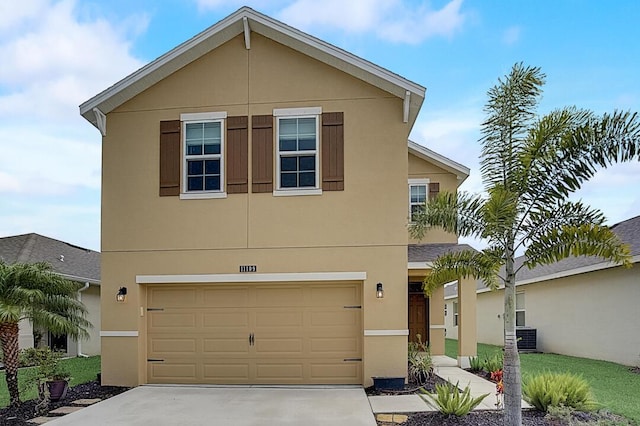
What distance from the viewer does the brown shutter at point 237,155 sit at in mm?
11492

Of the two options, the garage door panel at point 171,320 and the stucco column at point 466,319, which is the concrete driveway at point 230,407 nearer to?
the garage door panel at point 171,320

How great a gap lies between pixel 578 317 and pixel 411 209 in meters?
6.53

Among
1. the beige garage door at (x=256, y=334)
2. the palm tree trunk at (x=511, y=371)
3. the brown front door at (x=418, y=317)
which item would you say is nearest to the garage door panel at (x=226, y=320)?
the beige garage door at (x=256, y=334)

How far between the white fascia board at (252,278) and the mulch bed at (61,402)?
90.6 inches

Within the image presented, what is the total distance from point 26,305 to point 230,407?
3.95 metres

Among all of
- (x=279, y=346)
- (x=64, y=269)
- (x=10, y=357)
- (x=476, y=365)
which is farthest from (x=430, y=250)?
(x=64, y=269)

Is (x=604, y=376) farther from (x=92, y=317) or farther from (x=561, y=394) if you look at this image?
(x=92, y=317)

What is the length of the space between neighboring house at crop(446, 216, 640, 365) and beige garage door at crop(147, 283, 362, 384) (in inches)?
271

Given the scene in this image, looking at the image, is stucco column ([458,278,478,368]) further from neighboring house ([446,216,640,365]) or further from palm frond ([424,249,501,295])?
palm frond ([424,249,501,295])

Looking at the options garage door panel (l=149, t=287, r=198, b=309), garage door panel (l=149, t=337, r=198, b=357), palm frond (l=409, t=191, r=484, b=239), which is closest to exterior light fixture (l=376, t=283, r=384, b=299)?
palm frond (l=409, t=191, r=484, b=239)

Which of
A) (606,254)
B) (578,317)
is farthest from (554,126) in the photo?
(578,317)

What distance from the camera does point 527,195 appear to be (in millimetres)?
8164

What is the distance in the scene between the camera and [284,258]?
37.0ft

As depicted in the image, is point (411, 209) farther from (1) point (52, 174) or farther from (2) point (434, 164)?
(1) point (52, 174)
